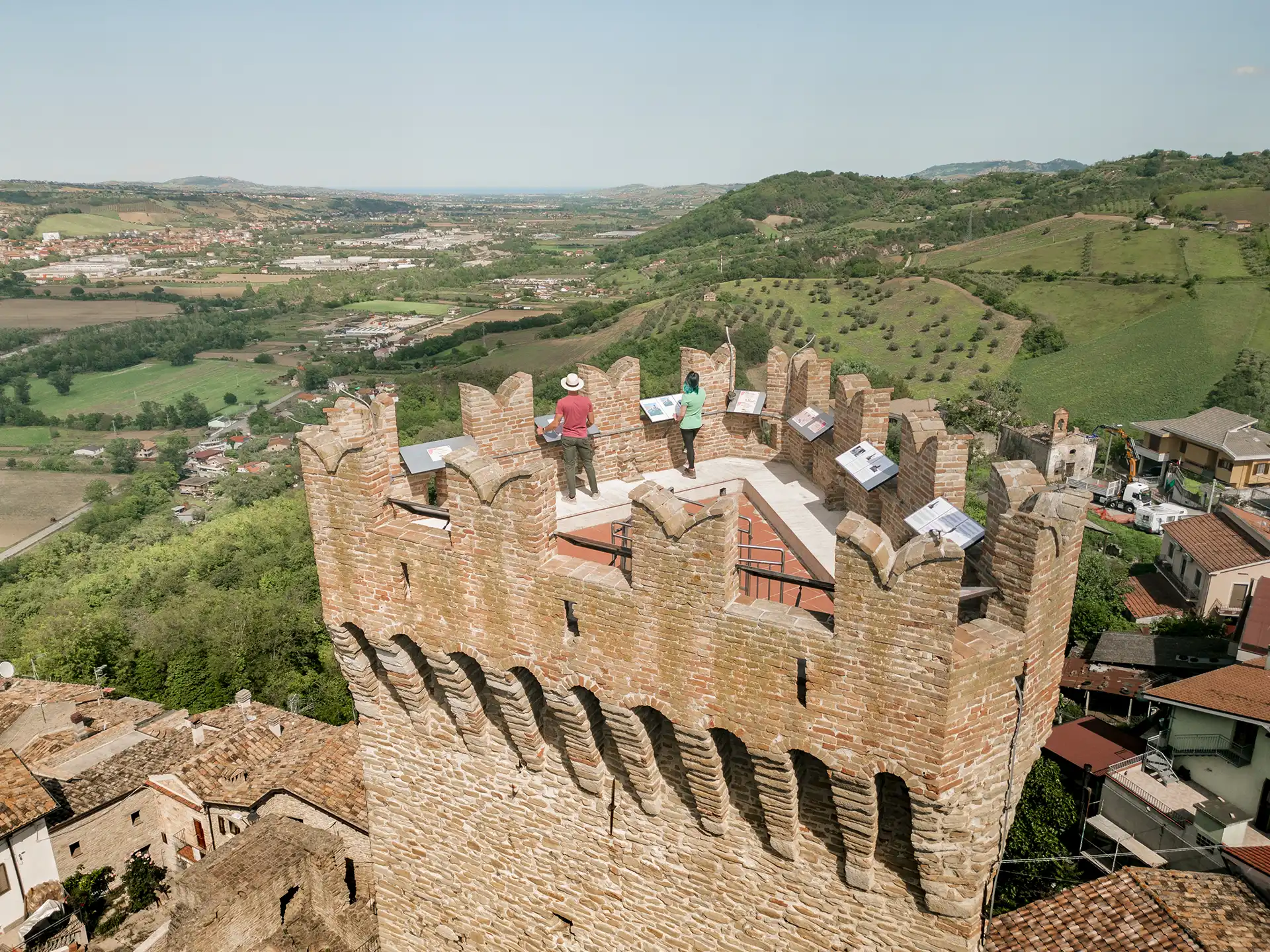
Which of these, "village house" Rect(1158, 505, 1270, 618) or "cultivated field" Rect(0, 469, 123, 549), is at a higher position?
"village house" Rect(1158, 505, 1270, 618)

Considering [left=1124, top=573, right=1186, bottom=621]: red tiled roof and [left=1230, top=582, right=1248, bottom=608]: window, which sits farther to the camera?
[left=1124, top=573, right=1186, bottom=621]: red tiled roof

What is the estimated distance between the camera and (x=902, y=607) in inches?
267

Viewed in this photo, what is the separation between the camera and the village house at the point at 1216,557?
49.1m

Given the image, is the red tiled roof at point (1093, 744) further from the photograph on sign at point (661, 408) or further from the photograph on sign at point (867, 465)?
the photograph on sign at point (867, 465)

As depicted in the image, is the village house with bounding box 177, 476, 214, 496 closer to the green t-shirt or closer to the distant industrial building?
the green t-shirt

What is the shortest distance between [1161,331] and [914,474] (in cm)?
11105

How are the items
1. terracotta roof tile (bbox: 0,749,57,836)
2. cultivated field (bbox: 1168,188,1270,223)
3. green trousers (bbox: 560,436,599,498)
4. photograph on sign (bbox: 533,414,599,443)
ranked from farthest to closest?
1. cultivated field (bbox: 1168,188,1270,223)
2. terracotta roof tile (bbox: 0,749,57,836)
3. photograph on sign (bbox: 533,414,599,443)
4. green trousers (bbox: 560,436,599,498)

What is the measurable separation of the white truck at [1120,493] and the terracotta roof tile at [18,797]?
69.7m

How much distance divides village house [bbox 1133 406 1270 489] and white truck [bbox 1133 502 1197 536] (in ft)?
27.8

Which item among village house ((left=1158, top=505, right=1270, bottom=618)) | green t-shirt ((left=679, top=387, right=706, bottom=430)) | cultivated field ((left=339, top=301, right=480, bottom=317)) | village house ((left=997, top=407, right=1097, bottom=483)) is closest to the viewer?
green t-shirt ((left=679, top=387, right=706, bottom=430))

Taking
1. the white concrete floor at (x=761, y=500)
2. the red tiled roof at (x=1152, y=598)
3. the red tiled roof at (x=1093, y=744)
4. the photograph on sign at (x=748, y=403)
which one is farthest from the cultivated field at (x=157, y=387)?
the white concrete floor at (x=761, y=500)

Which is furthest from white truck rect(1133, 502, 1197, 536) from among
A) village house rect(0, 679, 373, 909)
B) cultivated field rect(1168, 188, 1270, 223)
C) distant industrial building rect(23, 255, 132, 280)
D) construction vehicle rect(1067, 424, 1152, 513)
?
distant industrial building rect(23, 255, 132, 280)

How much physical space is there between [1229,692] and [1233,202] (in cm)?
13622

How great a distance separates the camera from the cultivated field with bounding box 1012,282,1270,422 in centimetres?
9088
